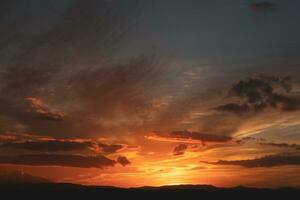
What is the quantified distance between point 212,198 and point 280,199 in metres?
34.6

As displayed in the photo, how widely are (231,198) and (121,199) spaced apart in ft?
201

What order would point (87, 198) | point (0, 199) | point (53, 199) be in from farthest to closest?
point (87, 198) < point (53, 199) < point (0, 199)

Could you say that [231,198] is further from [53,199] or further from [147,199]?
[53,199]

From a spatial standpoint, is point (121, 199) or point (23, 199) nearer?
point (23, 199)

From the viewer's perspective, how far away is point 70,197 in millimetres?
187500

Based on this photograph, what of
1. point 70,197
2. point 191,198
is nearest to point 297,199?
point 191,198

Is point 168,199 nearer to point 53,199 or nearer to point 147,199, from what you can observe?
point 147,199

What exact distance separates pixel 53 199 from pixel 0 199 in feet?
78.8

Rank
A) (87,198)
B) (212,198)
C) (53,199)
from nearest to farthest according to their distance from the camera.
→ (53,199), (87,198), (212,198)

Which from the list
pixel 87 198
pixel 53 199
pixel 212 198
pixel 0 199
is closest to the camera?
pixel 0 199

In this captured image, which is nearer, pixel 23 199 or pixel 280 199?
pixel 23 199

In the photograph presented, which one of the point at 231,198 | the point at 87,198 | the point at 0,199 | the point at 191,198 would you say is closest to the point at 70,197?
the point at 87,198

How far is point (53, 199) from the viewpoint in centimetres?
17000

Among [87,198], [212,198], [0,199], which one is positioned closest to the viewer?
[0,199]
